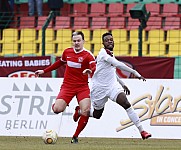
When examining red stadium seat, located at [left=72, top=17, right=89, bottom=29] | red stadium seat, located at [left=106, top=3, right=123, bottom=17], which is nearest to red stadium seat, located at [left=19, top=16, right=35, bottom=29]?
red stadium seat, located at [left=72, top=17, right=89, bottom=29]

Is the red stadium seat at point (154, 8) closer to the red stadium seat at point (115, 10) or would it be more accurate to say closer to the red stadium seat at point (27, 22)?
the red stadium seat at point (115, 10)

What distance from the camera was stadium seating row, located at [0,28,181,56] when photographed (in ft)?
72.9

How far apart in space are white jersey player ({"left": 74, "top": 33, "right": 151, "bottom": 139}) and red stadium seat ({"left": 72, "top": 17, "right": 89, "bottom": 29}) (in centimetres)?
1039

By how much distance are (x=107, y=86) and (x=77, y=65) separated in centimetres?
73

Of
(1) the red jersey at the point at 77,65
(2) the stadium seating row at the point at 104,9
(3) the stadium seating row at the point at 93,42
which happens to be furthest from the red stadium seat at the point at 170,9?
(1) the red jersey at the point at 77,65

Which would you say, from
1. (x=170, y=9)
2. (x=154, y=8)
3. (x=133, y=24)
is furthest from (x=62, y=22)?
(x=170, y=9)

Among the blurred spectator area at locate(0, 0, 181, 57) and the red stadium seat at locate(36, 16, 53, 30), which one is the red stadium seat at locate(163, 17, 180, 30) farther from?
the red stadium seat at locate(36, 16, 53, 30)

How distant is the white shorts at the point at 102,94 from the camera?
13344 mm

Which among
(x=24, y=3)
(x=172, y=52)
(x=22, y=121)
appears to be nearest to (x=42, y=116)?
(x=22, y=121)

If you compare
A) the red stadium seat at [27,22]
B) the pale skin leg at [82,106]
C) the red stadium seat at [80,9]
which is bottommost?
the pale skin leg at [82,106]

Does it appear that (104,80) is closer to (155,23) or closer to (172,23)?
(172,23)

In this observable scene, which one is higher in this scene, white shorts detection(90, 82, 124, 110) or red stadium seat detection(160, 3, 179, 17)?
red stadium seat detection(160, 3, 179, 17)

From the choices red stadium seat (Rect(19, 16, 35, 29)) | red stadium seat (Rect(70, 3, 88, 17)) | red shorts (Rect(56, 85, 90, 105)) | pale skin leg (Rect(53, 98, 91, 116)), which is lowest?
pale skin leg (Rect(53, 98, 91, 116))

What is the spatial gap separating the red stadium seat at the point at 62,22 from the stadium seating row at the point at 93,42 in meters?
0.28
